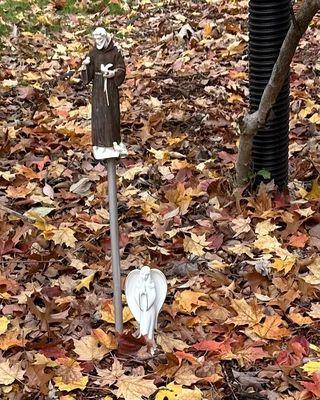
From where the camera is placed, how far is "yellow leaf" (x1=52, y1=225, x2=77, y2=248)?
408cm

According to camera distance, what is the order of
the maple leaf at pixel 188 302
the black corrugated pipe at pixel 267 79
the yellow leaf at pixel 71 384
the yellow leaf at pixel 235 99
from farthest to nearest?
the yellow leaf at pixel 235 99
the black corrugated pipe at pixel 267 79
the maple leaf at pixel 188 302
the yellow leaf at pixel 71 384

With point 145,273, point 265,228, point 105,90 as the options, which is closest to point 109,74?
point 105,90

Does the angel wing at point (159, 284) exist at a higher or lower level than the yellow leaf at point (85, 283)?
higher

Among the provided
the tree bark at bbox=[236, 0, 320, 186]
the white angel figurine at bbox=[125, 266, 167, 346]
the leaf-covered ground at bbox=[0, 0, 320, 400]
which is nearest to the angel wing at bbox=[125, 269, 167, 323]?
the white angel figurine at bbox=[125, 266, 167, 346]

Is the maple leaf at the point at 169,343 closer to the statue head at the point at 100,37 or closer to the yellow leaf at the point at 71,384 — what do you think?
the yellow leaf at the point at 71,384

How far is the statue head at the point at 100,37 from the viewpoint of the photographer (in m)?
3.02

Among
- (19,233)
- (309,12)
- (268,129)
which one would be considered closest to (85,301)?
(19,233)

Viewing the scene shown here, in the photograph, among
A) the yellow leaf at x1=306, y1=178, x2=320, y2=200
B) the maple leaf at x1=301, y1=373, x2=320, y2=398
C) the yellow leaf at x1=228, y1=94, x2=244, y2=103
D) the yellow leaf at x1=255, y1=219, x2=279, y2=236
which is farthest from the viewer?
the yellow leaf at x1=228, y1=94, x2=244, y2=103

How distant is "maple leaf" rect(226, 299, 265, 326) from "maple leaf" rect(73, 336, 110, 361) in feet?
1.91

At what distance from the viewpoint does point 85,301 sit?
143 inches

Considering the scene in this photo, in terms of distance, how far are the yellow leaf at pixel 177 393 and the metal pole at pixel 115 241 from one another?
38cm

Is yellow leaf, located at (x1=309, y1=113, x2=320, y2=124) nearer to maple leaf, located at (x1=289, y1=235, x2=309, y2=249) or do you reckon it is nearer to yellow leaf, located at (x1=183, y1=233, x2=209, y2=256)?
maple leaf, located at (x1=289, y1=235, x2=309, y2=249)

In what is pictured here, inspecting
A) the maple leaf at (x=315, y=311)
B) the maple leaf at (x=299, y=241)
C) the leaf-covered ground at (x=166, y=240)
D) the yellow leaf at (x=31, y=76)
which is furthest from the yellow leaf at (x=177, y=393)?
the yellow leaf at (x=31, y=76)

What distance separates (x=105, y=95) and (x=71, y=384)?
46.9 inches
